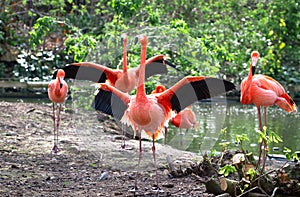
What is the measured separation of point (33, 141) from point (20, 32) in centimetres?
729

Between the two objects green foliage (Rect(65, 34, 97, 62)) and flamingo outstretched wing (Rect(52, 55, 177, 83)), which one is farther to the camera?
green foliage (Rect(65, 34, 97, 62))

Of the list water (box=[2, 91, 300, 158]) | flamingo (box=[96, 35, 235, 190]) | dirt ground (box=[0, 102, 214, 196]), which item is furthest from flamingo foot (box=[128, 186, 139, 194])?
water (box=[2, 91, 300, 158])

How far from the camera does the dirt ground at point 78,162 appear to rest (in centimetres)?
408

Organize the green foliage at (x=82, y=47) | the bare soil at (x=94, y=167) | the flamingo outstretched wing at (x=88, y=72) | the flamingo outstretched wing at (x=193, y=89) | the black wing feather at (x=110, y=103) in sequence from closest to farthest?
the bare soil at (x=94, y=167)
the flamingo outstretched wing at (x=193, y=89)
the black wing feather at (x=110, y=103)
the flamingo outstretched wing at (x=88, y=72)
the green foliage at (x=82, y=47)

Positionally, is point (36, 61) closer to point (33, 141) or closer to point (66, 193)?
point (33, 141)

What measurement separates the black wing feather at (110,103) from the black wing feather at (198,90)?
49 centimetres

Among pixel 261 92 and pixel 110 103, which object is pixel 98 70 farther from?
pixel 261 92

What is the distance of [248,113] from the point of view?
32.9 ft

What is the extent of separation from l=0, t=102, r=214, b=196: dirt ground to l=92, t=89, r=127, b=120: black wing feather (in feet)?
1.60

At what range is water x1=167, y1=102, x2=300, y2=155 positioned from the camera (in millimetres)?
6801

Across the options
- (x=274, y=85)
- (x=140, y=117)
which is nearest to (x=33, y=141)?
(x=140, y=117)

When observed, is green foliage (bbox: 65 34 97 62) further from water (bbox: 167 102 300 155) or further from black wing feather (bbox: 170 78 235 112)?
black wing feather (bbox: 170 78 235 112)

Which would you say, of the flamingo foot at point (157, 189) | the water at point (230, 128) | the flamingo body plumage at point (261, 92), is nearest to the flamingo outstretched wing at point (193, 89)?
the flamingo body plumage at point (261, 92)

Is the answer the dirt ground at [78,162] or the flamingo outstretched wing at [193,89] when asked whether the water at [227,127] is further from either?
the flamingo outstretched wing at [193,89]
